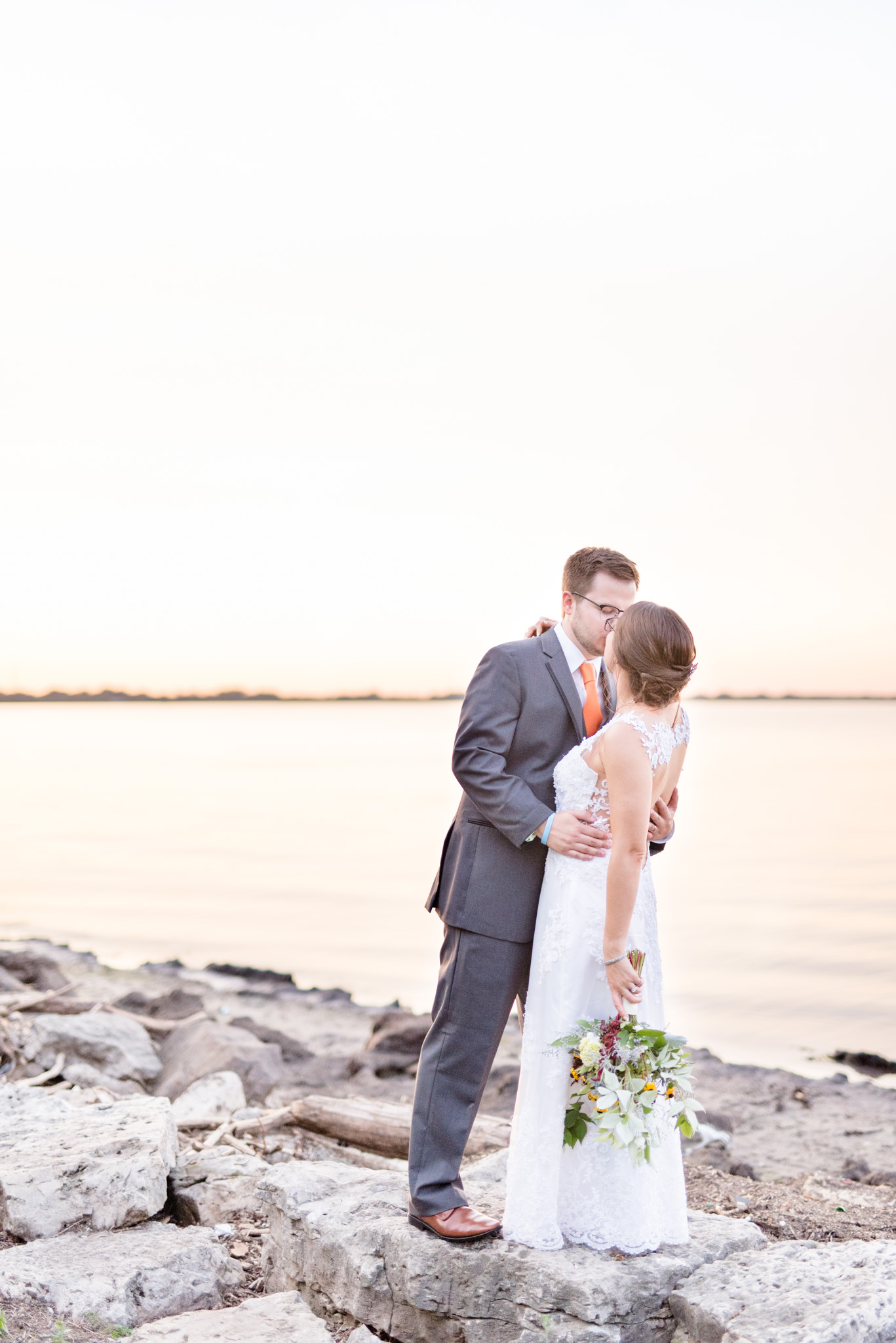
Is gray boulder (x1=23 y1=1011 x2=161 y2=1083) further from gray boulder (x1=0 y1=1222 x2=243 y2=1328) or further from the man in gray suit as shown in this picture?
the man in gray suit

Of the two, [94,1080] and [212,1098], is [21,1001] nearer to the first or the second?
[94,1080]

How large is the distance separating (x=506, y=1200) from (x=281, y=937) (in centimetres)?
1346

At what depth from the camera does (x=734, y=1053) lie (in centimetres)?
1087

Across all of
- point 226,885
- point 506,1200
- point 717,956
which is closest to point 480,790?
point 506,1200

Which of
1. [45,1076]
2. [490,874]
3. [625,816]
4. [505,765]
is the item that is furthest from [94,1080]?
[625,816]

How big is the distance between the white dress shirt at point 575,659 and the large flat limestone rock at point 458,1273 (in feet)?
5.90

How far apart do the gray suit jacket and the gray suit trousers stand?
93 millimetres

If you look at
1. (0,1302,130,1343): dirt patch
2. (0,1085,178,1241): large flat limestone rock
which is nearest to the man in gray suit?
(0,1302,130,1343): dirt patch

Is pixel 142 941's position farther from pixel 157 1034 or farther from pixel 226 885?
pixel 157 1034

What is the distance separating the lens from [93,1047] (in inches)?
301

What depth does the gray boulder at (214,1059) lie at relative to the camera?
24.6 ft

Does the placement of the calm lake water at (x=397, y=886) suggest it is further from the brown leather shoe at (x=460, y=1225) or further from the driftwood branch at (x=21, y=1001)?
the brown leather shoe at (x=460, y=1225)

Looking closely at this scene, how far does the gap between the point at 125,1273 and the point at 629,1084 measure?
1843 millimetres

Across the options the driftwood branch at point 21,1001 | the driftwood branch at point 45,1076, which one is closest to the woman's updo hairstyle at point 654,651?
the driftwood branch at point 45,1076
